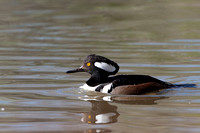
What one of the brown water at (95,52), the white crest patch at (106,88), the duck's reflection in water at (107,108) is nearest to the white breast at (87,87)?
the brown water at (95,52)

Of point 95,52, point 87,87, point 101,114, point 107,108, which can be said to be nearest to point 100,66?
point 87,87

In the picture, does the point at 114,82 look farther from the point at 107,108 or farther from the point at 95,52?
the point at 95,52

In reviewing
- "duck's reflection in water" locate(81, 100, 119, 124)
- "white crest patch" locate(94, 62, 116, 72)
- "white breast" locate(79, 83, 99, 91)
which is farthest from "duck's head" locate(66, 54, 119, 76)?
"duck's reflection in water" locate(81, 100, 119, 124)

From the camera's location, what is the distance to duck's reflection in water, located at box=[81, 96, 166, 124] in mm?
7902

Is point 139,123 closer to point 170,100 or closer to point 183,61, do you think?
point 170,100

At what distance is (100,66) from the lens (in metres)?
10.2

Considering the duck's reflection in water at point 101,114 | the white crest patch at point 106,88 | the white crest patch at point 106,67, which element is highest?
the white crest patch at point 106,67

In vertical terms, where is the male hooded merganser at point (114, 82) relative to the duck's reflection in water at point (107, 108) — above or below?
above

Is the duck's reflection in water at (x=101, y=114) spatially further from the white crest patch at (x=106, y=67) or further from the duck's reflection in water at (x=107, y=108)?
the white crest patch at (x=106, y=67)

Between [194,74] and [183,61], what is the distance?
1.48m

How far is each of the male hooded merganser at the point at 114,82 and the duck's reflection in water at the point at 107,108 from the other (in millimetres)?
189

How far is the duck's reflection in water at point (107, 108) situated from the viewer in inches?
311

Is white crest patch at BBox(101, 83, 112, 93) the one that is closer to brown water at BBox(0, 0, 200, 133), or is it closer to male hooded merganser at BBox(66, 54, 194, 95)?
male hooded merganser at BBox(66, 54, 194, 95)

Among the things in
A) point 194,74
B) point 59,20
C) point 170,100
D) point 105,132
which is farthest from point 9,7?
point 105,132
